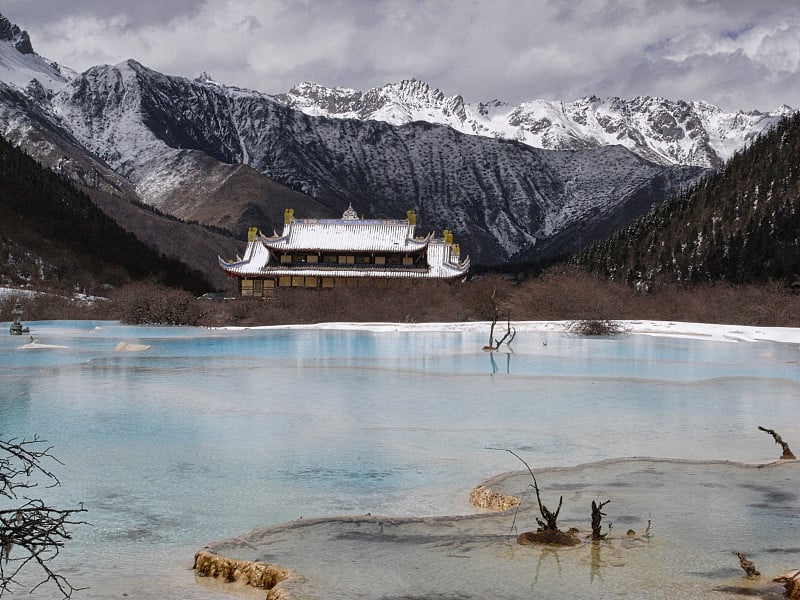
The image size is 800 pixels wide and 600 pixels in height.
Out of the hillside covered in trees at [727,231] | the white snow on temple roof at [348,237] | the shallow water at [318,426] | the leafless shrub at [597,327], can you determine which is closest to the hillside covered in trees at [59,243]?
the white snow on temple roof at [348,237]

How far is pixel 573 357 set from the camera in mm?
31578

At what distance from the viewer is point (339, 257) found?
78.9m

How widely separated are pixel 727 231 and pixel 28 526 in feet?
317

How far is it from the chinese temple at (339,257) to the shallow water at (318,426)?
44407 millimetres

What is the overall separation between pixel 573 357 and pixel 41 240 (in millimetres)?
83012

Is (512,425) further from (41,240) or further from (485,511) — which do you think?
(41,240)

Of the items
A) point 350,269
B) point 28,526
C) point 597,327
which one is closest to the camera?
point 28,526

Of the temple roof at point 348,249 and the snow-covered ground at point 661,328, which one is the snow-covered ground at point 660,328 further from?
the temple roof at point 348,249

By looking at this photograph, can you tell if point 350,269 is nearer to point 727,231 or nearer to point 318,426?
point 727,231

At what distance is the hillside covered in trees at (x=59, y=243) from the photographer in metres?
93.6

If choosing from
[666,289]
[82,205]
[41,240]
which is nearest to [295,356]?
[666,289]

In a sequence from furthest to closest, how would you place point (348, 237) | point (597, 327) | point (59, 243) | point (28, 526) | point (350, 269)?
1. point (59, 243)
2. point (348, 237)
3. point (350, 269)
4. point (597, 327)
5. point (28, 526)

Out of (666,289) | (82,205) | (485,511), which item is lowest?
(485,511)

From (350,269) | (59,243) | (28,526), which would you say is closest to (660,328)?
(350,269)
